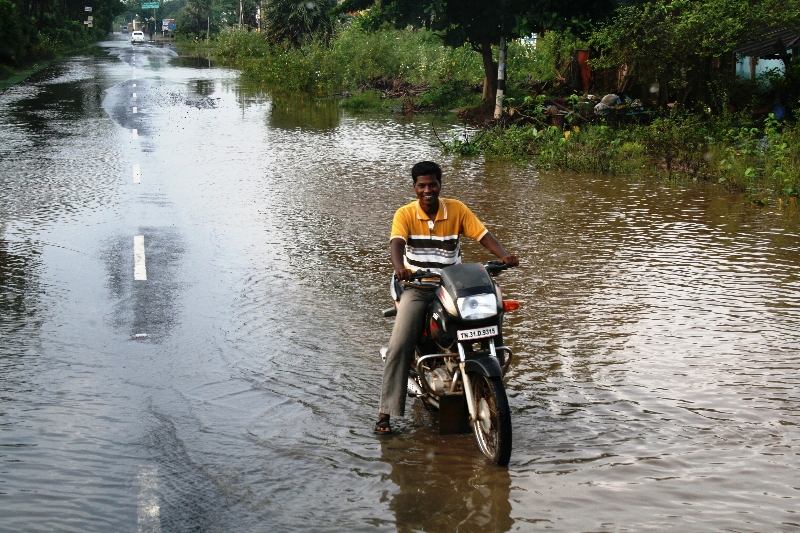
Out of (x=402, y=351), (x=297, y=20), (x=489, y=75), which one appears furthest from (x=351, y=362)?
(x=297, y=20)

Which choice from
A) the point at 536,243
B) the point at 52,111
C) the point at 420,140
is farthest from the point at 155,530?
the point at 52,111

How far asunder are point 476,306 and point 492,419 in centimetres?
62

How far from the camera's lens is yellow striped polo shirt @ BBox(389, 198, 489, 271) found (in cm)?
581

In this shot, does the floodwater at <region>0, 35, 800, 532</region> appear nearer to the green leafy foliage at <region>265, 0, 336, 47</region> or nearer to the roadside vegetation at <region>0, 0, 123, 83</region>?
the roadside vegetation at <region>0, 0, 123, 83</region>

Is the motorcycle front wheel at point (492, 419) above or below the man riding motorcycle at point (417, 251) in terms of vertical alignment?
below

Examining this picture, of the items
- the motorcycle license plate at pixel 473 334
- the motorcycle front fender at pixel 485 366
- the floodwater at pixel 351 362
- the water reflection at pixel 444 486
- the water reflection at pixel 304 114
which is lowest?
the water reflection at pixel 444 486

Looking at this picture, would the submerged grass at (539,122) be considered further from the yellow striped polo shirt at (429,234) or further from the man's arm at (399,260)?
the man's arm at (399,260)

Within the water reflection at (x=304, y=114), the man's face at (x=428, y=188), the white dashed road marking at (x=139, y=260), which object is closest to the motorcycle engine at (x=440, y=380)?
the man's face at (x=428, y=188)

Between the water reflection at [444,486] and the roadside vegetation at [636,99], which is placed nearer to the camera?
the water reflection at [444,486]

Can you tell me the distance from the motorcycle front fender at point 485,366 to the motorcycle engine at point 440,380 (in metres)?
0.36

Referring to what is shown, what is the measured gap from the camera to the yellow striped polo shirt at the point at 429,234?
19.1 feet

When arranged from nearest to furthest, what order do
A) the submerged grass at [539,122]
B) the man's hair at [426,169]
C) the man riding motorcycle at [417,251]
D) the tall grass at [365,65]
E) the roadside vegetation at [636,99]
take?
the man riding motorcycle at [417,251]
the man's hair at [426,169]
the submerged grass at [539,122]
the roadside vegetation at [636,99]
the tall grass at [365,65]

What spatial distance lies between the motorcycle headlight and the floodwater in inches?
32.3

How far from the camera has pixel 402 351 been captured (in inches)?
221
